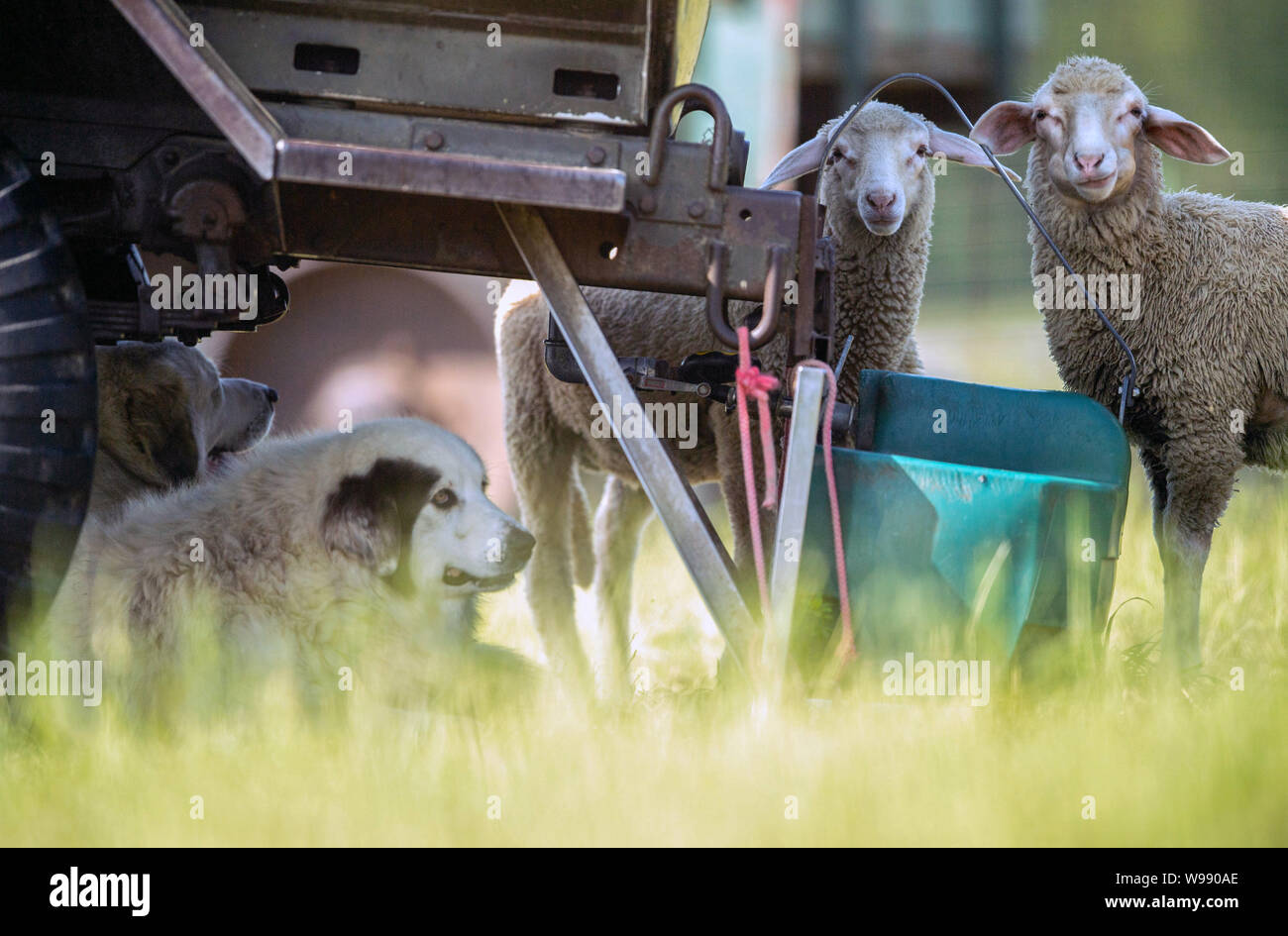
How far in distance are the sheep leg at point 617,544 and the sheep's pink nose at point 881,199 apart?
69.1 inches

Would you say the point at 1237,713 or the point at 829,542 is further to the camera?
the point at 829,542

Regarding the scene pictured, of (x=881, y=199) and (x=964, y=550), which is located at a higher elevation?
(x=881, y=199)

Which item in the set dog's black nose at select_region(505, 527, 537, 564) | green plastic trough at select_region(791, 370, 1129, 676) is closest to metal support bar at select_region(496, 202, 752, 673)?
green plastic trough at select_region(791, 370, 1129, 676)

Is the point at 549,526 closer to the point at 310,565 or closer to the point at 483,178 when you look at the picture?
the point at 310,565

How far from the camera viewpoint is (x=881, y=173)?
436 cm

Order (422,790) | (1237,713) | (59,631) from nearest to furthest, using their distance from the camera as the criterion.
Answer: (422,790) → (1237,713) → (59,631)

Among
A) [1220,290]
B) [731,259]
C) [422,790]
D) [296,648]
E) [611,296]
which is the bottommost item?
[422,790]

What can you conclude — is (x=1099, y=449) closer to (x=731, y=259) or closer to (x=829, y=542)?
(x=829, y=542)

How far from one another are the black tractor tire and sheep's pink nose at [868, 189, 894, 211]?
2.41 meters

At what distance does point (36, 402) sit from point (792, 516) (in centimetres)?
164

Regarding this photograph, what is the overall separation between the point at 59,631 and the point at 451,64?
166 centimetres

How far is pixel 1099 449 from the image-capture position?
134 inches

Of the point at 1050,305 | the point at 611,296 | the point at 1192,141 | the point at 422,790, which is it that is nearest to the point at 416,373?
the point at 611,296

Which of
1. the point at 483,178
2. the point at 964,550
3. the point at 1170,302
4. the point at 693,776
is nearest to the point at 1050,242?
the point at 1170,302
